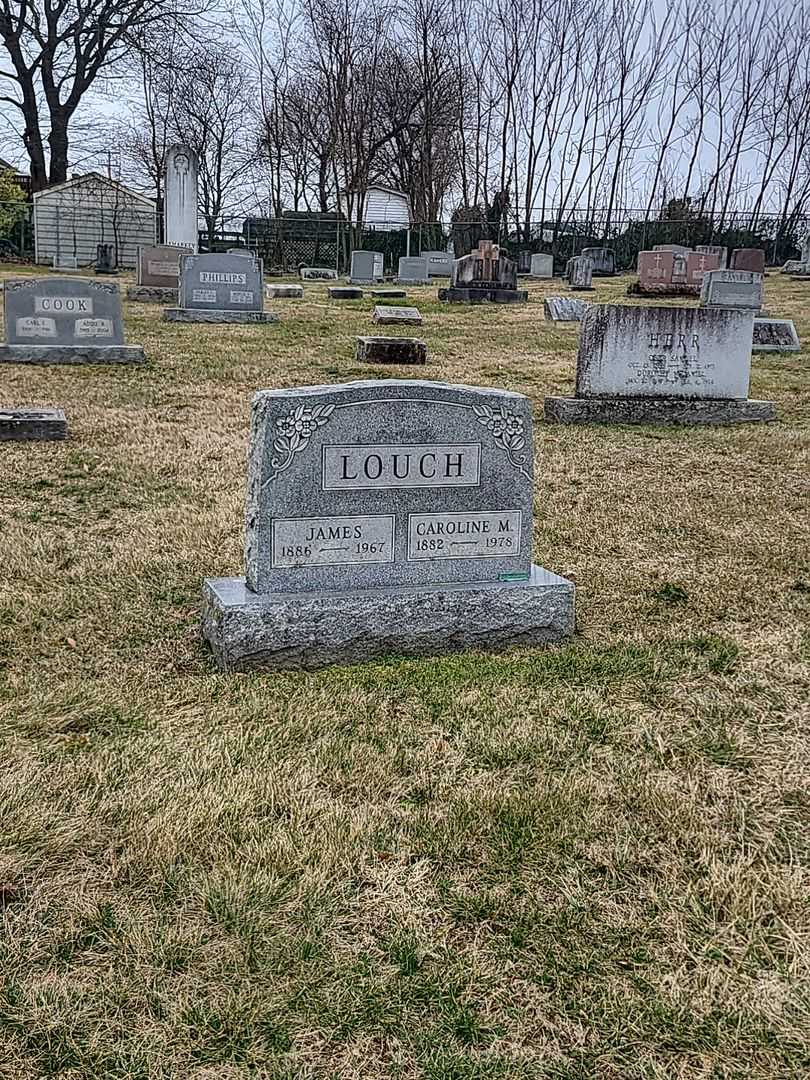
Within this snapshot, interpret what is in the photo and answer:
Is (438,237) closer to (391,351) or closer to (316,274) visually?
(316,274)

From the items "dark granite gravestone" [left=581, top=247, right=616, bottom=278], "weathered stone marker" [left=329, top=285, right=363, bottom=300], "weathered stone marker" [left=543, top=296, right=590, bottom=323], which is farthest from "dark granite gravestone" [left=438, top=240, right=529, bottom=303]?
"dark granite gravestone" [left=581, top=247, right=616, bottom=278]

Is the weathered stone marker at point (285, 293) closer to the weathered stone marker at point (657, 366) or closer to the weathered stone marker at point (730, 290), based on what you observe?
the weathered stone marker at point (730, 290)

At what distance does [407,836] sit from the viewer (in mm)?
2750

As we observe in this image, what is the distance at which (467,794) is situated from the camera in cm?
296

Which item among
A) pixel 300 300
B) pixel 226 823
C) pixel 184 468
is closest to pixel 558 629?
pixel 226 823

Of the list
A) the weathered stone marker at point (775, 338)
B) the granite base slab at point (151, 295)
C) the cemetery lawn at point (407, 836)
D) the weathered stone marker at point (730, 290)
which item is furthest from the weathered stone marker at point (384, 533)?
the weathered stone marker at point (730, 290)

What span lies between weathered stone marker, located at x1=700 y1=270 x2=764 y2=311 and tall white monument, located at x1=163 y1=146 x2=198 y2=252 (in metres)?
12.8

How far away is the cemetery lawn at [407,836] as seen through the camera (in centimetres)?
206

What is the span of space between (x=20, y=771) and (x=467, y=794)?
1.36 m

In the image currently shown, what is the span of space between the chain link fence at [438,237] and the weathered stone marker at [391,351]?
21.5m

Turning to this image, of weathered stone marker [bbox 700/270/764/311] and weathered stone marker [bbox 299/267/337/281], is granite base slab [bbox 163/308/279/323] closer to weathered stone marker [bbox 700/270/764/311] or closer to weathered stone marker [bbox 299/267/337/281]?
weathered stone marker [bbox 700/270/764/311]

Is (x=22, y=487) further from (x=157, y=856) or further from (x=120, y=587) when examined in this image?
(x=157, y=856)

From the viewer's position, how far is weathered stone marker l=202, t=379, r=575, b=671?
3.83m

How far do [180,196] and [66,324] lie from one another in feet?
48.0
